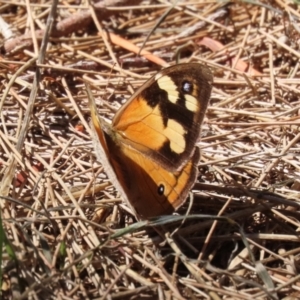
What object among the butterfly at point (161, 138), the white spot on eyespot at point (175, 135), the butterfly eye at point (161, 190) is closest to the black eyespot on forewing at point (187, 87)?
the butterfly at point (161, 138)

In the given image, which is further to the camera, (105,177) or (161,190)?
(105,177)

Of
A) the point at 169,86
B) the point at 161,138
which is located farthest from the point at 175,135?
the point at 169,86

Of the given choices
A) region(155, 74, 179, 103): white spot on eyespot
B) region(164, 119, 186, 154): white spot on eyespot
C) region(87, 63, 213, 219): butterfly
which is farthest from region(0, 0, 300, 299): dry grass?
region(155, 74, 179, 103): white spot on eyespot

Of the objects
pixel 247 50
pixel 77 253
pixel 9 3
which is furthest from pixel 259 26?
pixel 77 253

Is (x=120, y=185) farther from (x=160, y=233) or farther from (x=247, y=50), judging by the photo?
(x=247, y=50)

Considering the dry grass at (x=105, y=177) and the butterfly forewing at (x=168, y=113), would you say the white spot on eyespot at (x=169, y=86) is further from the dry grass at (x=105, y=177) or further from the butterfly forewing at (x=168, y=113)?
the dry grass at (x=105, y=177)

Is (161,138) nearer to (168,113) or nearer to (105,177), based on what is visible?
(168,113)

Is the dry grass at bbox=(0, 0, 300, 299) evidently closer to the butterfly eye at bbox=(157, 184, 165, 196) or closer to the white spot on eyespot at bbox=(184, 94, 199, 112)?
the butterfly eye at bbox=(157, 184, 165, 196)
